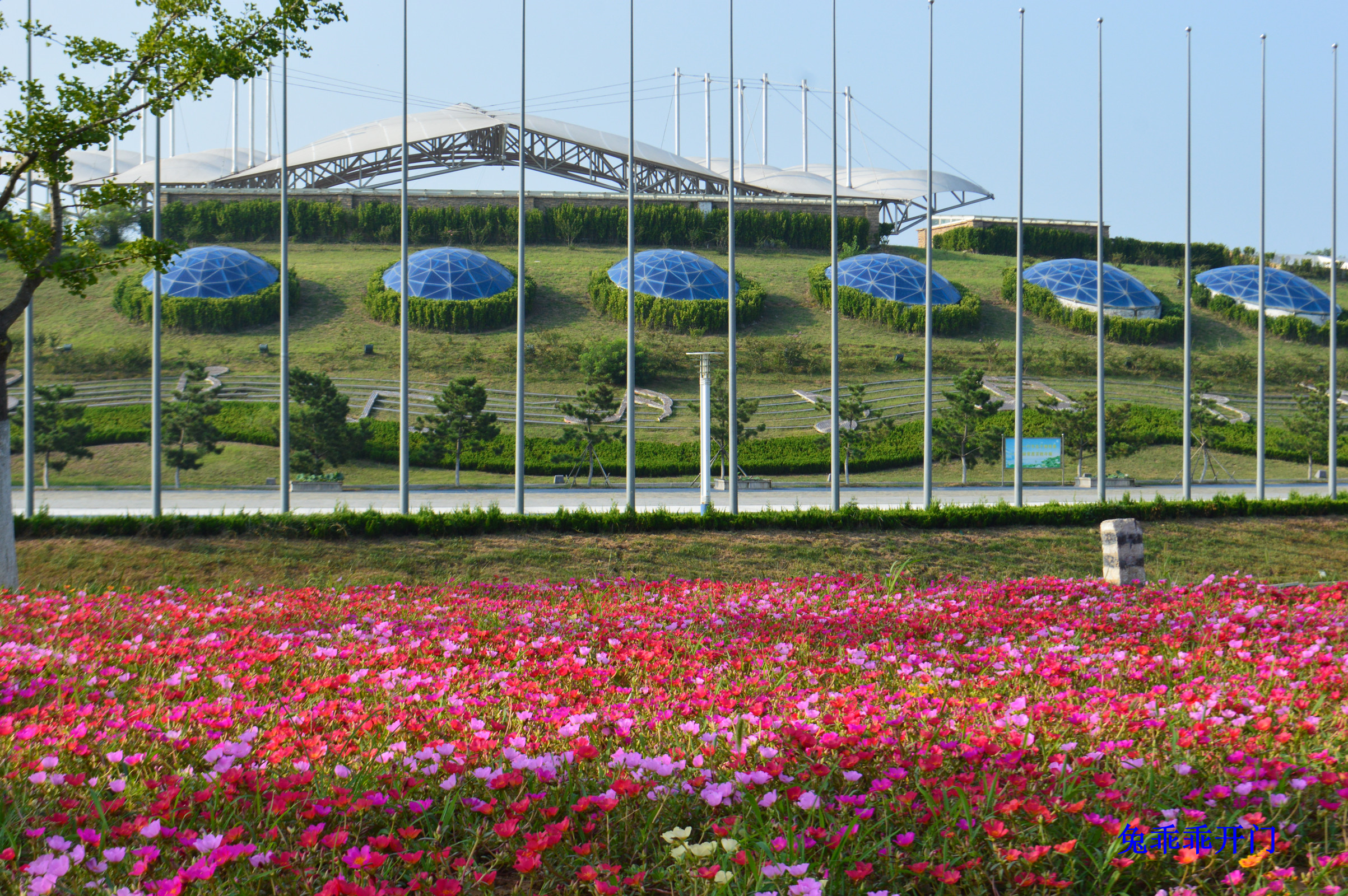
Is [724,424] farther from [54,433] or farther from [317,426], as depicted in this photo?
[54,433]

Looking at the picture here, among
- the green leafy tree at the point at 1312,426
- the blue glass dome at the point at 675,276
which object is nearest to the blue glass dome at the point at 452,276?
the blue glass dome at the point at 675,276

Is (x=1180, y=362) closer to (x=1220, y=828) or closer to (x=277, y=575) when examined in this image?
(x=277, y=575)

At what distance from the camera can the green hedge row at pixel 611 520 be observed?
1308 centimetres

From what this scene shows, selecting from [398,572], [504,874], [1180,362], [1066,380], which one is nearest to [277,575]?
[398,572]

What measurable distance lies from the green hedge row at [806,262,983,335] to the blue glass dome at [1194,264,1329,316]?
51.6 ft

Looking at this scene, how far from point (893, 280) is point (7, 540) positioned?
43517 millimetres

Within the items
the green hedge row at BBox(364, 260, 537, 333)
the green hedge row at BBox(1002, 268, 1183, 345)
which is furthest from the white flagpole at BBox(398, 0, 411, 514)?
the green hedge row at BBox(1002, 268, 1183, 345)

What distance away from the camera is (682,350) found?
138 feet

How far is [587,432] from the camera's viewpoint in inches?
1147

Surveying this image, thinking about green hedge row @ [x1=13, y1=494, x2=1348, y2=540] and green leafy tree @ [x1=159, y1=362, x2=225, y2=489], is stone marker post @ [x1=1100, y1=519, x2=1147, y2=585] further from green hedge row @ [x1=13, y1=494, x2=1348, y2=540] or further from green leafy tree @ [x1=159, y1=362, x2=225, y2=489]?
Result: green leafy tree @ [x1=159, y1=362, x2=225, y2=489]

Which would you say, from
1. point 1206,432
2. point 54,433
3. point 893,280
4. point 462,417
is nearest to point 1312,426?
point 1206,432

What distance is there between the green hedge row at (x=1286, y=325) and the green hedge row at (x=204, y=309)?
49.1m

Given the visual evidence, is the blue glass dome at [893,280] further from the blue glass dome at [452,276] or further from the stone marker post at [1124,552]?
the stone marker post at [1124,552]

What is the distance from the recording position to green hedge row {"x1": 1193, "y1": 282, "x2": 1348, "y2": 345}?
47938mm
